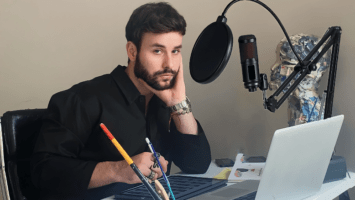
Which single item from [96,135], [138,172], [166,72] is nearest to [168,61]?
[166,72]

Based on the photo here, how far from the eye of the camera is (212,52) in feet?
2.93

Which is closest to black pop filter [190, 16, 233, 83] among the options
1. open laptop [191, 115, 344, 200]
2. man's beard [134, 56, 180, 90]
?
open laptop [191, 115, 344, 200]

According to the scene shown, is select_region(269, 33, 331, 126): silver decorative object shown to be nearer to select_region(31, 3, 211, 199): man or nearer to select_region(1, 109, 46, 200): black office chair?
select_region(31, 3, 211, 199): man

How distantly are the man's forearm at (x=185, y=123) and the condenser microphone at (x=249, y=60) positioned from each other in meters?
0.44

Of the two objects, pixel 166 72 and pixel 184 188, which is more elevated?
pixel 166 72

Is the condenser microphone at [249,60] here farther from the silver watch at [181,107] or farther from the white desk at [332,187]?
the silver watch at [181,107]

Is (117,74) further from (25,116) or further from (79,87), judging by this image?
(25,116)

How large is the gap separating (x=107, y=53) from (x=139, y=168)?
0.75m

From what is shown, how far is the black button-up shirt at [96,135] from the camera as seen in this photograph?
3.44ft

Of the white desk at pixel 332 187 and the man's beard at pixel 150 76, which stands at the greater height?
the man's beard at pixel 150 76

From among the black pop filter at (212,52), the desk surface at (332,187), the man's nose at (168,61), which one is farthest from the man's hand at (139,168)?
the man's nose at (168,61)

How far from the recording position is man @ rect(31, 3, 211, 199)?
3.43ft

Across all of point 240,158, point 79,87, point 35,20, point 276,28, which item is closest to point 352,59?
point 276,28

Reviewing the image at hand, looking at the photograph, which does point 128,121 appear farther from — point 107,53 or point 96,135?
point 107,53
